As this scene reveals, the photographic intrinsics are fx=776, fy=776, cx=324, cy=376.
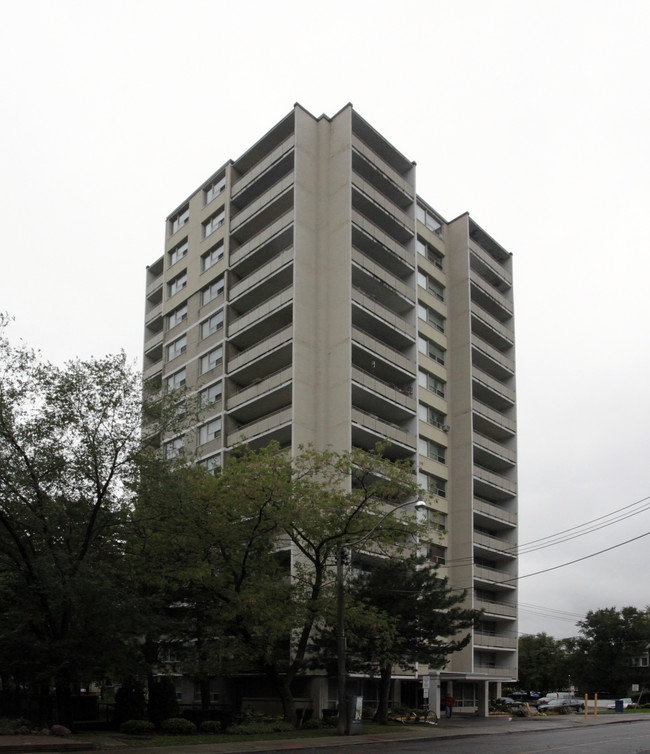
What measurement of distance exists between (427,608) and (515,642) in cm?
2844

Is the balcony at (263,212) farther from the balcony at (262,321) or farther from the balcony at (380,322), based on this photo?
the balcony at (380,322)

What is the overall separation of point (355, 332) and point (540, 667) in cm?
7538

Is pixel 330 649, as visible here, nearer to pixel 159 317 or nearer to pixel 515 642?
pixel 515 642

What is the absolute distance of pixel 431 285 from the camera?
61.4 metres

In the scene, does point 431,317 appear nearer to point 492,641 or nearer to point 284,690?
point 492,641

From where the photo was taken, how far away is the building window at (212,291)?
58.1 meters

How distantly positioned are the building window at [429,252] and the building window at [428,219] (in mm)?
1858

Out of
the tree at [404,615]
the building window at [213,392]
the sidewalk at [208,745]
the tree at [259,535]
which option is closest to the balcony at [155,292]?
the building window at [213,392]

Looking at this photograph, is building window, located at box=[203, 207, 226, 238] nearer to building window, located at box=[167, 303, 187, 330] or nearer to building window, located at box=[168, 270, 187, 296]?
building window, located at box=[168, 270, 187, 296]

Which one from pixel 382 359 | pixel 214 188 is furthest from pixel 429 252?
pixel 214 188

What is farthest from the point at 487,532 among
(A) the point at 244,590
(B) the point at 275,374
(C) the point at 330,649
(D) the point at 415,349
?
(A) the point at 244,590

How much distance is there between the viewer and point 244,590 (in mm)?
30672

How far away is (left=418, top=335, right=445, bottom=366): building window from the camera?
2264 inches

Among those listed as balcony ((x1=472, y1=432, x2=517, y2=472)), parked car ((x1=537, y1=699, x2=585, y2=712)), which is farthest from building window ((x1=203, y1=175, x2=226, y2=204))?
parked car ((x1=537, y1=699, x2=585, y2=712))
